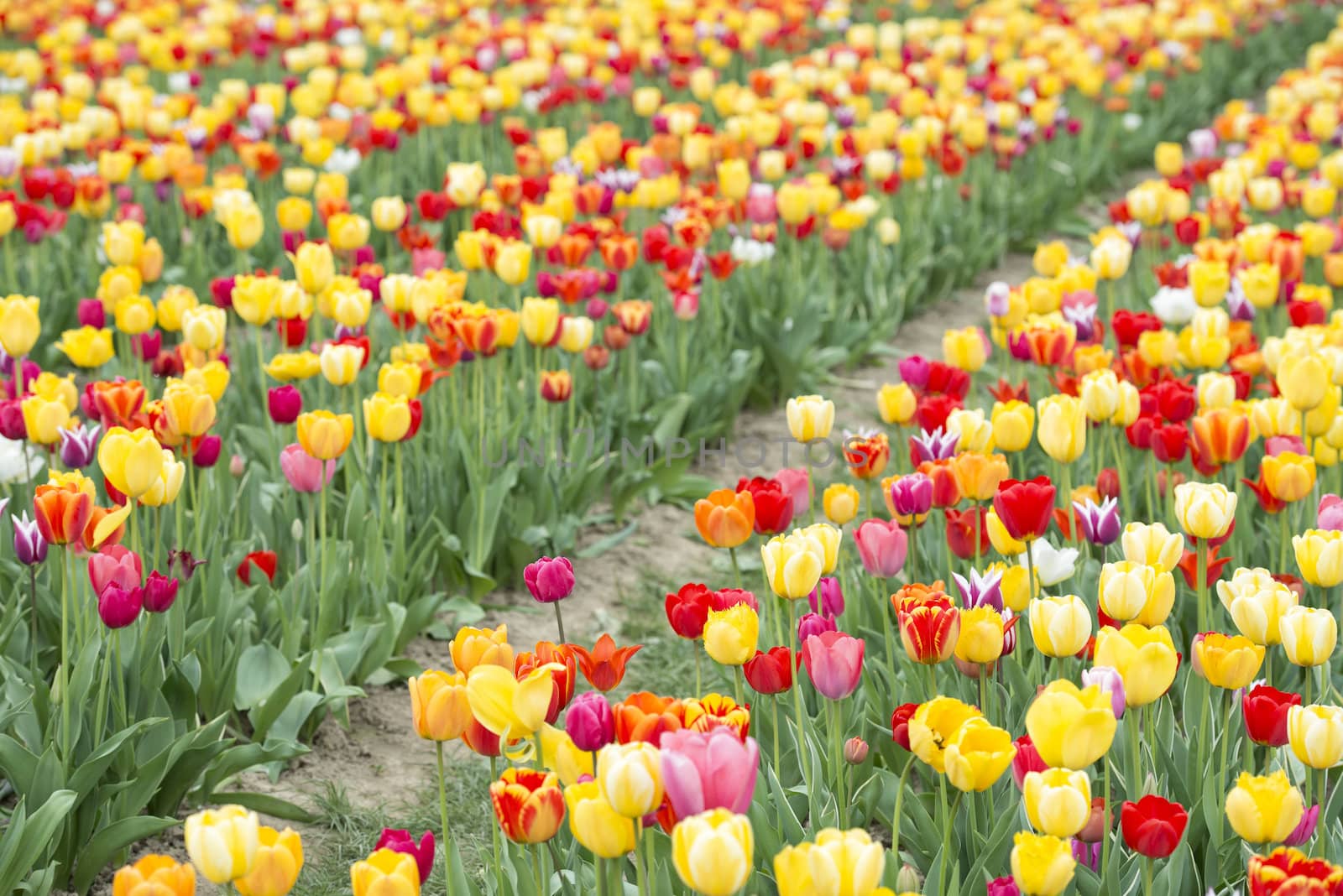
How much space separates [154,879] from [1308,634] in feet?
4.98

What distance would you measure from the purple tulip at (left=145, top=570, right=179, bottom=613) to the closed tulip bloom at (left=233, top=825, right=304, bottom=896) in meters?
0.96

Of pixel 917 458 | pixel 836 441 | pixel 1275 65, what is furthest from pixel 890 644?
pixel 1275 65

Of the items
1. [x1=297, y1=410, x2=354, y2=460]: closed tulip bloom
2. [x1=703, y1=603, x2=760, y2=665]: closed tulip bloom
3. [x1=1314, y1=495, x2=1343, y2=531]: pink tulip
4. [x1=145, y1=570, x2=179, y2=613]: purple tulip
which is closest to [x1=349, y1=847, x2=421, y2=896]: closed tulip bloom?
[x1=703, y1=603, x2=760, y2=665]: closed tulip bloom

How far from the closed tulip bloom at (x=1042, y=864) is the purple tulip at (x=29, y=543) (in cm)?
168

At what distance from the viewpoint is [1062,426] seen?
2689 millimetres

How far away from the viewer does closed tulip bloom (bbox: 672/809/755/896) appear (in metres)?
1.37

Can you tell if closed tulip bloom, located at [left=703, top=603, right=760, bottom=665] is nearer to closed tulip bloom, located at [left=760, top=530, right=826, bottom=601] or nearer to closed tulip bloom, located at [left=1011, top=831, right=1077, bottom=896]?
closed tulip bloom, located at [left=760, top=530, right=826, bottom=601]

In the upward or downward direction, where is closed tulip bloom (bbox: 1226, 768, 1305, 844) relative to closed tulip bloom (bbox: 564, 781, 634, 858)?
downward

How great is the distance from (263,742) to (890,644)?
49.0 inches

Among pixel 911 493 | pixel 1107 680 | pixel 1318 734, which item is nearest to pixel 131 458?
pixel 911 493

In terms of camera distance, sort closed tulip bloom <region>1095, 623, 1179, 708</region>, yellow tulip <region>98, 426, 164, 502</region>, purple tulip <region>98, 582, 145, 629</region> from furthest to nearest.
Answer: yellow tulip <region>98, 426, 164, 502</region>, purple tulip <region>98, 582, 145, 629</region>, closed tulip bloom <region>1095, 623, 1179, 708</region>

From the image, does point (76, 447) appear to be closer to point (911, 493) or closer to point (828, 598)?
point (828, 598)

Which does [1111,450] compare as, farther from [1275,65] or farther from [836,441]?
[1275,65]

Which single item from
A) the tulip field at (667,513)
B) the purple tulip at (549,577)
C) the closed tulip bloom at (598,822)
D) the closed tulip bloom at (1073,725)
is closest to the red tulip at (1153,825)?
the tulip field at (667,513)
